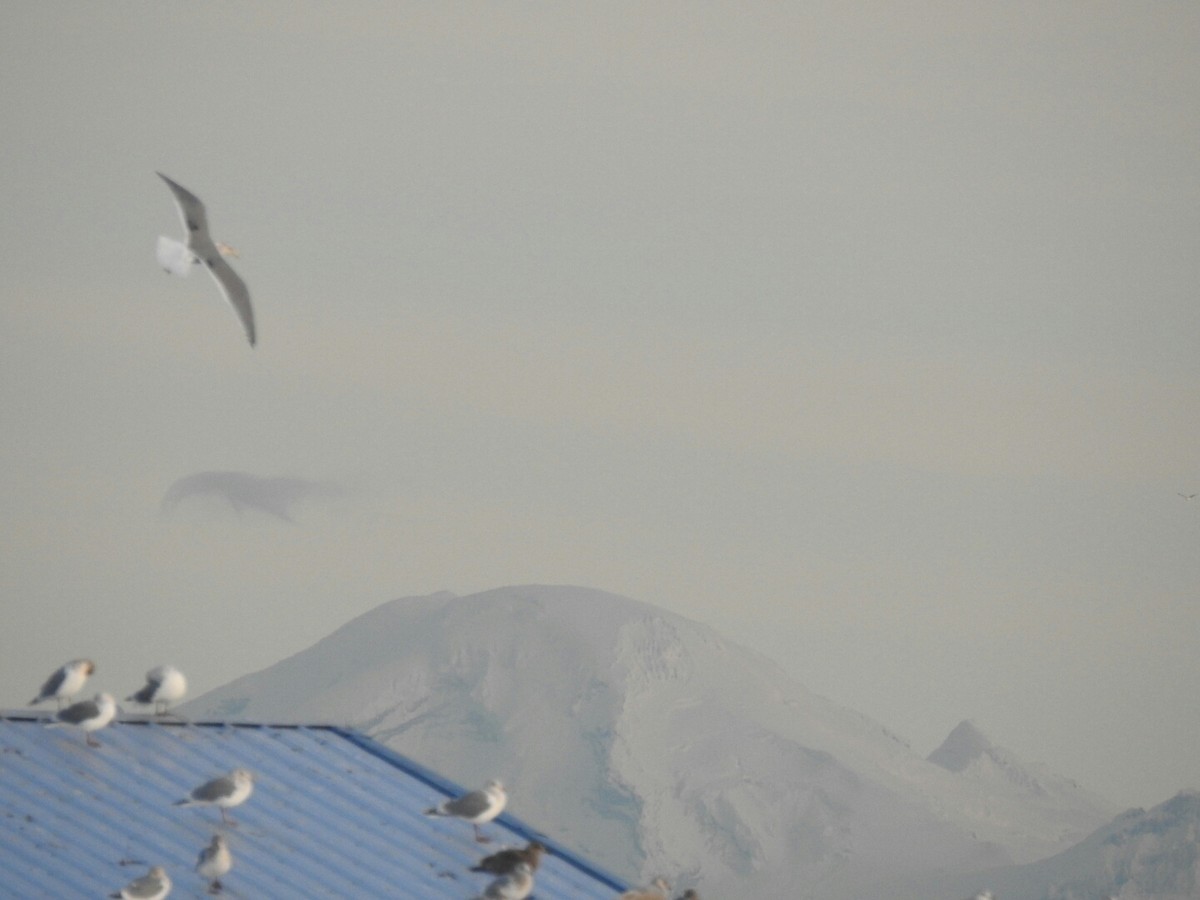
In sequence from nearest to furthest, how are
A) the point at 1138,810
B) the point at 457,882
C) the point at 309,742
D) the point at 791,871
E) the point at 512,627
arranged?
the point at 457,882
the point at 309,742
the point at 1138,810
the point at 791,871
the point at 512,627

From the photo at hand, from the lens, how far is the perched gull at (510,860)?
22.5m

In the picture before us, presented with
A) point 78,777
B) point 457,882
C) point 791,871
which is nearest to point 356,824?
point 457,882

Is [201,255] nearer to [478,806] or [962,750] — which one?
[478,806]

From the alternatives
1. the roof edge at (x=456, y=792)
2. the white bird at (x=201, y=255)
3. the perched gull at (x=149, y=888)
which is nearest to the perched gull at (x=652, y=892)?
the roof edge at (x=456, y=792)

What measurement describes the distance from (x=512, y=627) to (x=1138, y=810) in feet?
162

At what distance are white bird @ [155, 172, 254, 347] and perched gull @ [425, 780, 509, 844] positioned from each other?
32.0ft

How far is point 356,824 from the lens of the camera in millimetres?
24406

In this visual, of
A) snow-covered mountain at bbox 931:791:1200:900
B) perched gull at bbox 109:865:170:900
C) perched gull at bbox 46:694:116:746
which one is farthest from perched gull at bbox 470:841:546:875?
snow-covered mountain at bbox 931:791:1200:900

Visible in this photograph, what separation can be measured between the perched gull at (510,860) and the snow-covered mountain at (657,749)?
93.9 m

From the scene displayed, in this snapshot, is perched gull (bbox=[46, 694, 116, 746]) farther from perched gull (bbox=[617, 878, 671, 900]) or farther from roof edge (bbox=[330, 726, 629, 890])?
perched gull (bbox=[617, 878, 671, 900])

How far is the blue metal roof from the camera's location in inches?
866

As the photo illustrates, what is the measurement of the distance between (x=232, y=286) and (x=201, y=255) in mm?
677

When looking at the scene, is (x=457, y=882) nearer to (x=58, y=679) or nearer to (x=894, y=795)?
(x=58, y=679)

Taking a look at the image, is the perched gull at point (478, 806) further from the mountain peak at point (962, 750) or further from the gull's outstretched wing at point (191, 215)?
the mountain peak at point (962, 750)
